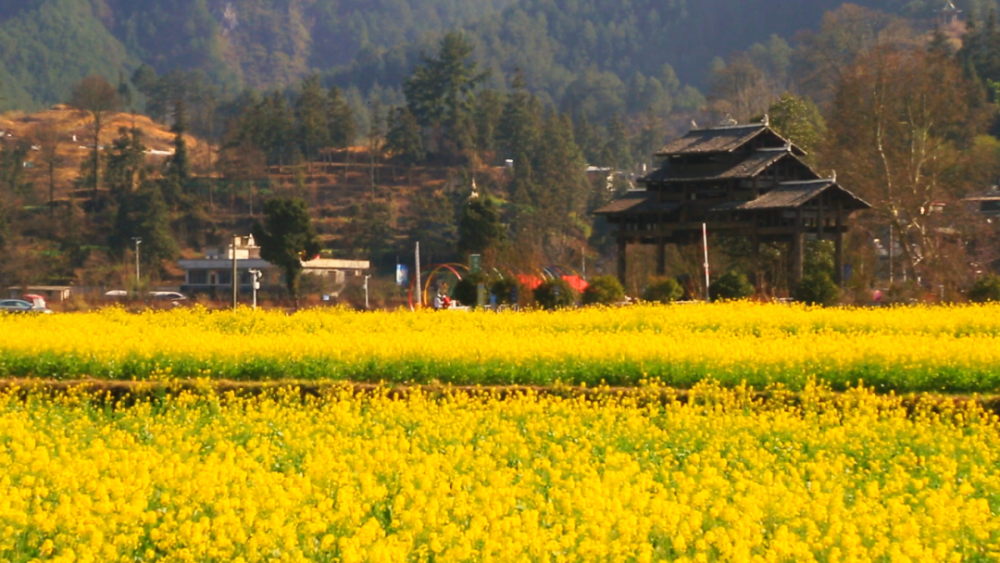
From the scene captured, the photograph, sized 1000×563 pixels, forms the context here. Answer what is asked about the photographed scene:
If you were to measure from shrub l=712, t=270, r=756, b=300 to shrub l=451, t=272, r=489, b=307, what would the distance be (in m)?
5.95

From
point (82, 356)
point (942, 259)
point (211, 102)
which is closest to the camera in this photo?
point (82, 356)

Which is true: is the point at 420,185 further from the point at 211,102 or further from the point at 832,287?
the point at 832,287

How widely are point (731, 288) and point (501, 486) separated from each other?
25.0 m

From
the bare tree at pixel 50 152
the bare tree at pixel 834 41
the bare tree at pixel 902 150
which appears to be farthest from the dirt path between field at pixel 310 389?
the bare tree at pixel 834 41

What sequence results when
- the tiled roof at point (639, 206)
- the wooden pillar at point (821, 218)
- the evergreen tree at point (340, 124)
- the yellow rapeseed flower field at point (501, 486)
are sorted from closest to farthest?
the yellow rapeseed flower field at point (501, 486) < the wooden pillar at point (821, 218) < the tiled roof at point (639, 206) < the evergreen tree at point (340, 124)

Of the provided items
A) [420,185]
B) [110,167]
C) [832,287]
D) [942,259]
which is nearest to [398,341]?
[832,287]

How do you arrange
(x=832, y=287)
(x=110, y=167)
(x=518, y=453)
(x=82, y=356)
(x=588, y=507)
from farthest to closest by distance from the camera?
(x=110, y=167), (x=832, y=287), (x=82, y=356), (x=518, y=453), (x=588, y=507)

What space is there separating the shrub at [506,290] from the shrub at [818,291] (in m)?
7.02

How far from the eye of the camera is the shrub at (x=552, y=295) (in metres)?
33.5

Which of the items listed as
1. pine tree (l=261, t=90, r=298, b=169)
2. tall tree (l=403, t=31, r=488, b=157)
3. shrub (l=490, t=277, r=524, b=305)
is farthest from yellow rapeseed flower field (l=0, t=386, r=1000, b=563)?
tall tree (l=403, t=31, r=488, b=157)

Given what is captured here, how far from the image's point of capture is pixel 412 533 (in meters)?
8.83

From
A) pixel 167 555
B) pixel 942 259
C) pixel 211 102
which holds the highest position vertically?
pixel 211 102

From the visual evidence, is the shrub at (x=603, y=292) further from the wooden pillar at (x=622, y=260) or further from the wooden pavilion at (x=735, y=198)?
the wooden pavilion at (x=735, y=198)

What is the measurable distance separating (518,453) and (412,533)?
3.43 metres
